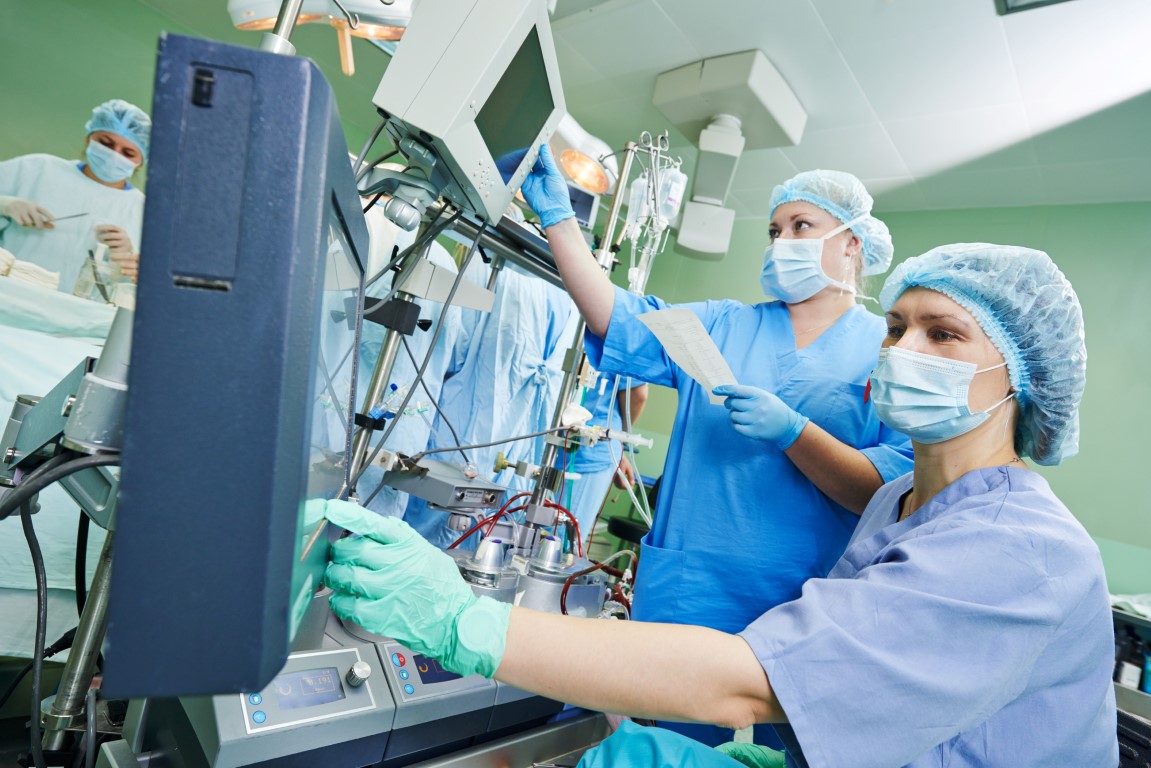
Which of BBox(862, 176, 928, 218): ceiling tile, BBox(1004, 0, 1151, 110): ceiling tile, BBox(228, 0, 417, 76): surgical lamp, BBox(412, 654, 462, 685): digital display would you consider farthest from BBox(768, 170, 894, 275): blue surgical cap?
BBox(862, 176, 928, 218): ceiling tile

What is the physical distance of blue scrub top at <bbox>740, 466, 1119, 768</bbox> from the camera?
567mm

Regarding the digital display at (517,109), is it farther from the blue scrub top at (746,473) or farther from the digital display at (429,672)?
the digital display at (429,672)

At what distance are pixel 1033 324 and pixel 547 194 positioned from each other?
84 cm

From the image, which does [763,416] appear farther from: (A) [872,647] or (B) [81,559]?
(B) [81,559]

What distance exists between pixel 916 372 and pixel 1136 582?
310cm

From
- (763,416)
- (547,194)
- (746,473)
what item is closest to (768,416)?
(763,416)

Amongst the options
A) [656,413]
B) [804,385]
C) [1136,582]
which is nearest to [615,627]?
[804,385]

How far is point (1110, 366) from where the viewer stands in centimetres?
294

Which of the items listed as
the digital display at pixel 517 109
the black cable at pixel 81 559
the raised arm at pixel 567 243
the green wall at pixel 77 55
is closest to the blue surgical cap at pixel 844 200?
the raised arm at pixel 567 243

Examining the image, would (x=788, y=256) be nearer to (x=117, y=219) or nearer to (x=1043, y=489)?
(x=1043, y=489)

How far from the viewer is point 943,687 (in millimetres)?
561

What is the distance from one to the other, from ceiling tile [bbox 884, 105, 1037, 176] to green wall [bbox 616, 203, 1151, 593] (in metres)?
0.56

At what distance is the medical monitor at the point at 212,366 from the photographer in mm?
261

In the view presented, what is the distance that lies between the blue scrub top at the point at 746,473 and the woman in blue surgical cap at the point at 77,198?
2262 mm
